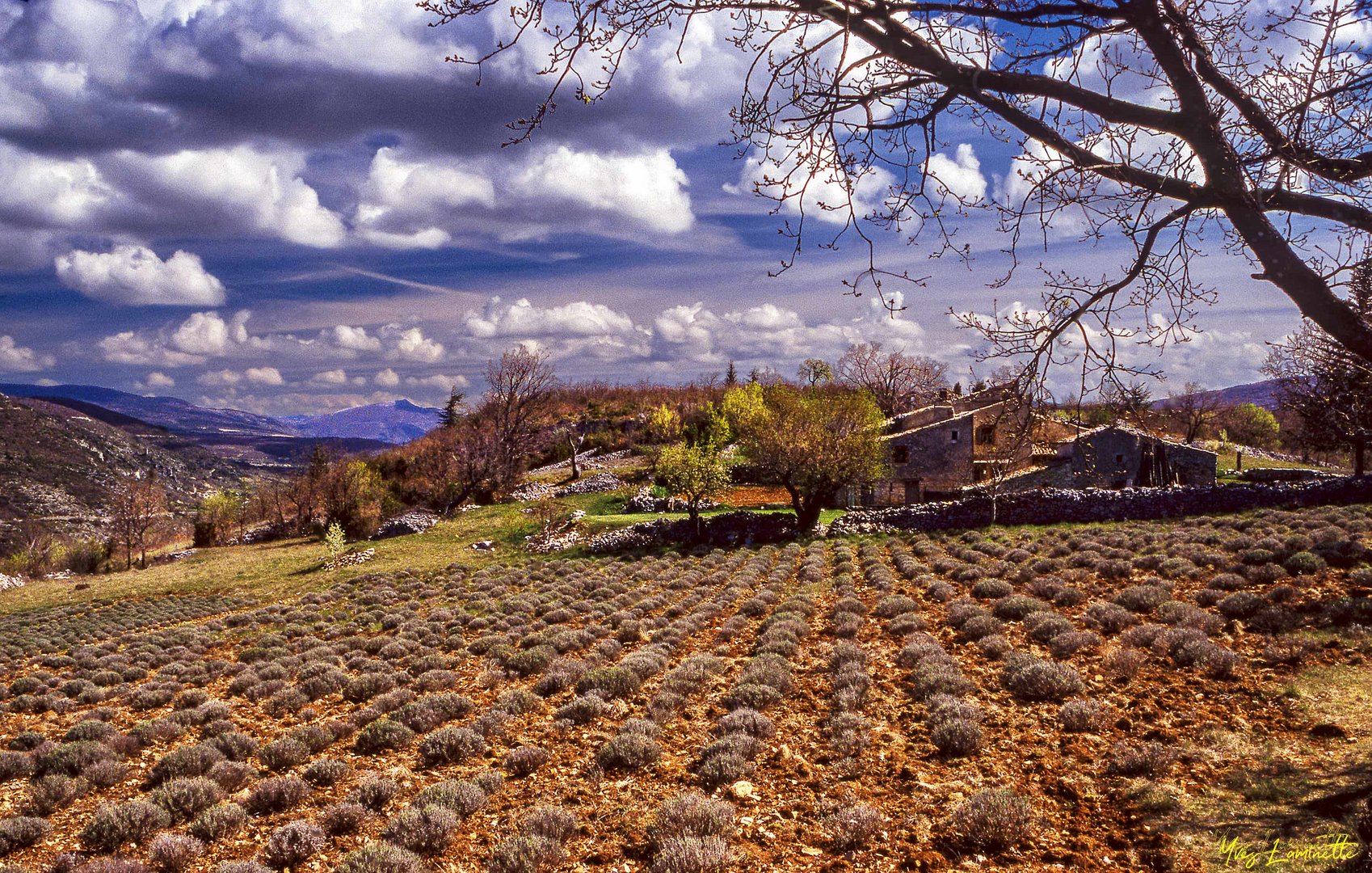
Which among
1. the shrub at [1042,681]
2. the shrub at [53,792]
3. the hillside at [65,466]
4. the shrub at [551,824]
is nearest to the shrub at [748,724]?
the shrub at [551,824]

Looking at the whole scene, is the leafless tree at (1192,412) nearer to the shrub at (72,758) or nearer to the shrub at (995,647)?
the shrub at (995,647)

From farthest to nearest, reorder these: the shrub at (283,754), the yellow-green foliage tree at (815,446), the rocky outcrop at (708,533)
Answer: the rocky outcrop at (708,533) → the yellow-green foliage tree at (815,446) → the shrub at (283,754)

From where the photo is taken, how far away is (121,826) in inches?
302

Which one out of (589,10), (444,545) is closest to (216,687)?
(589,10)

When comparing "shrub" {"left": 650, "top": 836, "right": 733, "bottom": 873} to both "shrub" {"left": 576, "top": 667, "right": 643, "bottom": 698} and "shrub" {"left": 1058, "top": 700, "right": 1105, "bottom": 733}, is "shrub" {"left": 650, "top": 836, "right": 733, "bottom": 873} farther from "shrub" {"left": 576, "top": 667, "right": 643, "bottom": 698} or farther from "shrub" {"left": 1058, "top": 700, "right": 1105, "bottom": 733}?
"shrub" {"left": 576, "top": 667, "right": 643, "bottom": 698}

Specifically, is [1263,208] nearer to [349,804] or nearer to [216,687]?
[349,804]

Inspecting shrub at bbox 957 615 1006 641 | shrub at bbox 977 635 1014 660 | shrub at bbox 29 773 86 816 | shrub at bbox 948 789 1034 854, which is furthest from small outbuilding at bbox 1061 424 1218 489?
shrub at bbox 29 773 86 816

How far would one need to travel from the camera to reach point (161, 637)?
68.7 feet

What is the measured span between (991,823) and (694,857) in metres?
2.49

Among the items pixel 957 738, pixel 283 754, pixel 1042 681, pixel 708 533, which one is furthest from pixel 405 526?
pixel 957 738

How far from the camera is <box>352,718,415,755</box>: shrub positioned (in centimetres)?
991

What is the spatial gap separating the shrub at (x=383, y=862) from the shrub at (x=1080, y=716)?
6962mm

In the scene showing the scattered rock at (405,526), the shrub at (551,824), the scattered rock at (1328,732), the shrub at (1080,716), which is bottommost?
the scattered rock at (405,526)

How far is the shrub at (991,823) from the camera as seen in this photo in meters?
5.46
